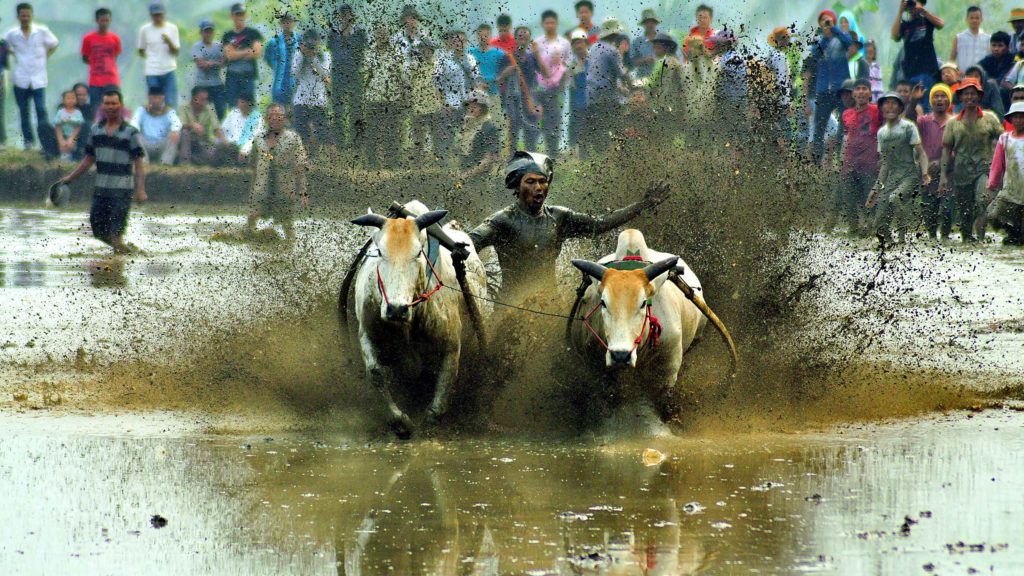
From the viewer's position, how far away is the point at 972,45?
769 inches

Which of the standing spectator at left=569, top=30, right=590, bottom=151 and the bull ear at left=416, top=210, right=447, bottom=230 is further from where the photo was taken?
the standing spectator at left=569, top=30, right=590, bottom=151

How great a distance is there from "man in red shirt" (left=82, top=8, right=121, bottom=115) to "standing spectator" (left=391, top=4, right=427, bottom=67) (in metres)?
5.90

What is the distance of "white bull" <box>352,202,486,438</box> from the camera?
28.9ft

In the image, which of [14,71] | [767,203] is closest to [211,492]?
[767,203]

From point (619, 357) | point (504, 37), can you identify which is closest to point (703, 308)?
point (619, 357)

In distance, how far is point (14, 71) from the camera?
22.0 meters

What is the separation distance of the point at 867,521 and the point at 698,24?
457 inches

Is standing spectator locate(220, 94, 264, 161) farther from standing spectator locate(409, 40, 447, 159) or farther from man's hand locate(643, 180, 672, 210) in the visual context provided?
Result: man's hand locate(643, 180, 672, 210)

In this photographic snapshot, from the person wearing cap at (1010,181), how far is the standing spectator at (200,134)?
9937 mm

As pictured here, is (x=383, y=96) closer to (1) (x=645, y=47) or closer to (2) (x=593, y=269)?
(1) (x=645, y=47)

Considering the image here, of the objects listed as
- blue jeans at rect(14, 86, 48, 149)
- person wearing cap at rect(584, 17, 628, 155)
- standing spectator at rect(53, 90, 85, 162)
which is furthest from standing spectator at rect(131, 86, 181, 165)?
person wearing cap at rect(584, 17, 628, 155)

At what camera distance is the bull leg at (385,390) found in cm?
922

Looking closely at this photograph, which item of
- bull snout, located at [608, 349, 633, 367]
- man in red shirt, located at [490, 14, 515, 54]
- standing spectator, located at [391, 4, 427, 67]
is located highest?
man in red shirt, located at [490, 14, 515, 54]

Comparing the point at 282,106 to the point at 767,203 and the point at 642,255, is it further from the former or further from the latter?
the point at 642,255
